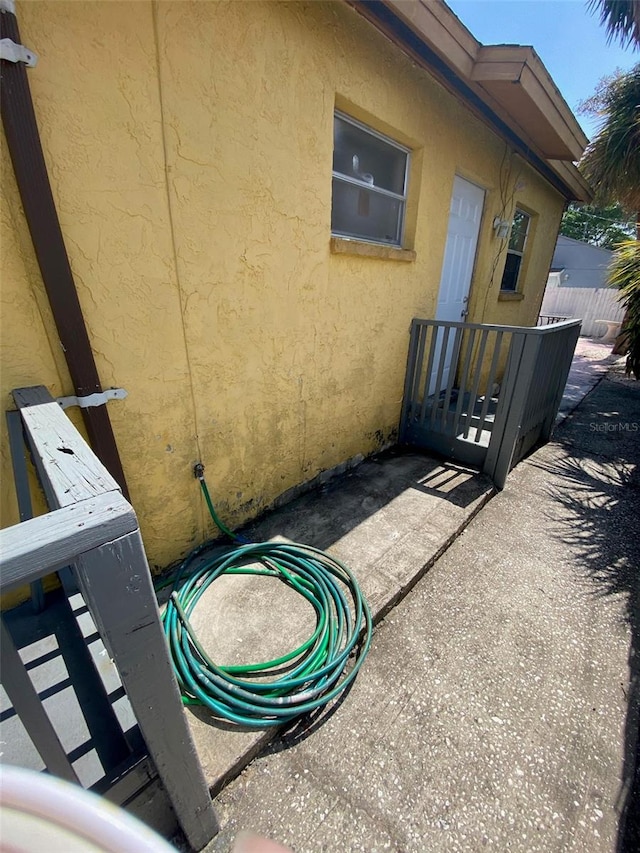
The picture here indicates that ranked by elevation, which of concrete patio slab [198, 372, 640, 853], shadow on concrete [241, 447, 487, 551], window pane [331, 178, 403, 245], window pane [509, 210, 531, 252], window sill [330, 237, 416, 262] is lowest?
concrete patio slab [198, 372, 640, 853]

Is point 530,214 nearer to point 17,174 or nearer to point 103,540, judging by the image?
point 17,174

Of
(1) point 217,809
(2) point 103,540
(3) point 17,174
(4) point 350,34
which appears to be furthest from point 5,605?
(4) point 350,34

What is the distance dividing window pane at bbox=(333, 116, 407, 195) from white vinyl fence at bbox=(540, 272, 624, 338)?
14.8 m

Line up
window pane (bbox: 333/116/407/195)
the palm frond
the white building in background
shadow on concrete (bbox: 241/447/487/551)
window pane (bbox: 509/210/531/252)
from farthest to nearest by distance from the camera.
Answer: the white building in background < the palm frond < window pane (bbox: 509/210/531/252) < window pane (bbox: 333/116/407/195) < shadow on concrete (bbox: 241/447/487/551)

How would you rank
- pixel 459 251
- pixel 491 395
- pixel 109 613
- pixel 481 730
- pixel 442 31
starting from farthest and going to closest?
pixel 459 251 < pixel 491 395 < pixel 442 31 < pixel 481 730 < pixel 109 613

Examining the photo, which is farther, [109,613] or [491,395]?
[491,395]

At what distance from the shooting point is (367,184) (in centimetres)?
299

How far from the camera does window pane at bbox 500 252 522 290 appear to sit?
5859mm

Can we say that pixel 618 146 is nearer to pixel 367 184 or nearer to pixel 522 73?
pixel 522 73

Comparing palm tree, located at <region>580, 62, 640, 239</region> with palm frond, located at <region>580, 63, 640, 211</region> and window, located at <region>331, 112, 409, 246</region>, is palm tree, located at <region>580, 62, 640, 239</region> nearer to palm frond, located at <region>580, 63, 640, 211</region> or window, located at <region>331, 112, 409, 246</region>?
palm frond, located at <region>580, 63, 640, 211</region>

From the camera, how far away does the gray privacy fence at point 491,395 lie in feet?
9.80

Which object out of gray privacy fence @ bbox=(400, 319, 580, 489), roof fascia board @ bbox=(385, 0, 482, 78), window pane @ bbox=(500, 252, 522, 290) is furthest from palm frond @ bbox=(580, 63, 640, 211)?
roof fascia board @ bbox=(385, 0, 482, 78)

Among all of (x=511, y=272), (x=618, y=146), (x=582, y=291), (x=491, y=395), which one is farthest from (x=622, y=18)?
(x=582, y=291)

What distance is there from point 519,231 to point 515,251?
313 mm
